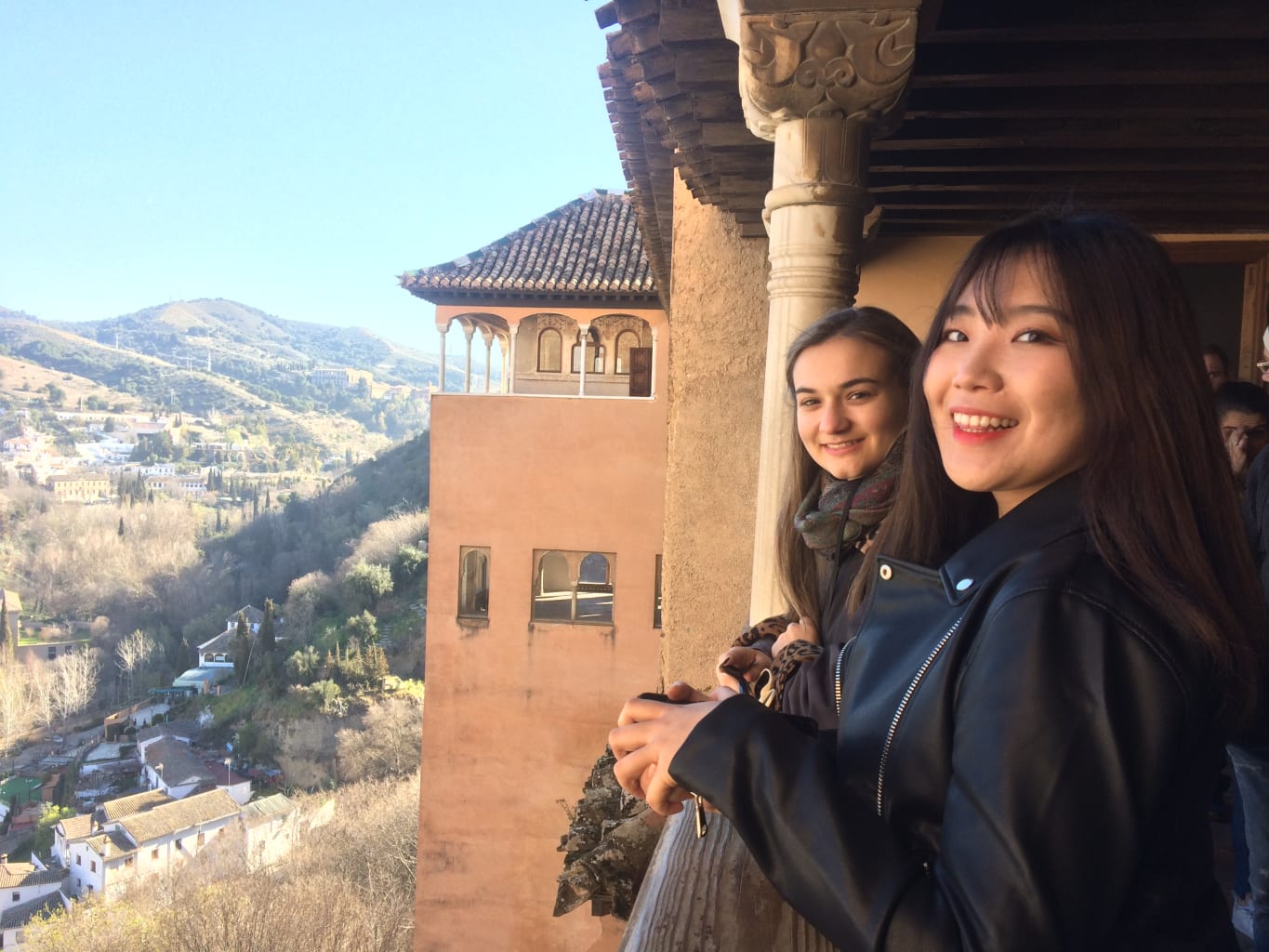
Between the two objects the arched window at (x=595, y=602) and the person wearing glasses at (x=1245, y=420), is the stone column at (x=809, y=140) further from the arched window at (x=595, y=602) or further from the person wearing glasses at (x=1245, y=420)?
the arched window at (x=595, y=602)

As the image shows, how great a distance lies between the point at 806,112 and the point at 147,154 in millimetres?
168663

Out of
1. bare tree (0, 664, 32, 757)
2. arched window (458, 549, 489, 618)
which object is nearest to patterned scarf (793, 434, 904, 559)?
arched window (458, 549, 489, 618)

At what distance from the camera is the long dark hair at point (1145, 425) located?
80 cm

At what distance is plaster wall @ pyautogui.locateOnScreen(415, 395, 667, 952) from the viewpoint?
14.2 m

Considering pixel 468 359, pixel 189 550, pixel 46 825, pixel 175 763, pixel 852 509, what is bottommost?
pixel 46 825

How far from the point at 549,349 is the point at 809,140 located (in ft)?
65.6

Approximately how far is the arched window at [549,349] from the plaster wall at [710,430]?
16.8 m

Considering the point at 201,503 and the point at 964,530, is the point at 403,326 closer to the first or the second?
the point at 201,503

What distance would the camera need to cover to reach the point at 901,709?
86 centimetres

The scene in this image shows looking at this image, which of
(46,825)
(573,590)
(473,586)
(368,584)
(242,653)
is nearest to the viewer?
(573,590)

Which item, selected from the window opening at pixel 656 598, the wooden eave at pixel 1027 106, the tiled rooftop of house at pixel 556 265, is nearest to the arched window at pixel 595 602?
the window opening at pixel 656 598

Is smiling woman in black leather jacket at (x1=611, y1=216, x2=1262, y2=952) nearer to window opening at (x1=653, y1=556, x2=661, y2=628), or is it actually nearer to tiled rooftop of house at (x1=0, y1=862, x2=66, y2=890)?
window opening at (x1=653, y1=556, x2=661, y2=628)

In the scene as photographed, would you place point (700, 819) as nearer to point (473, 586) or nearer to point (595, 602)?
point (473, 586)

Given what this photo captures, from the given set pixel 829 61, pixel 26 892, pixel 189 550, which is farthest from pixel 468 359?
pixel 189 550
